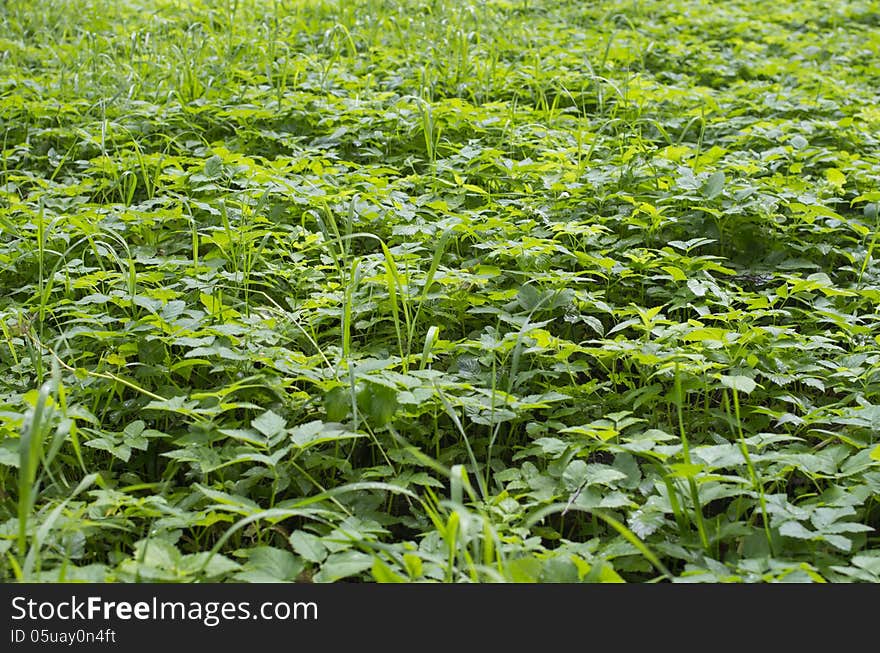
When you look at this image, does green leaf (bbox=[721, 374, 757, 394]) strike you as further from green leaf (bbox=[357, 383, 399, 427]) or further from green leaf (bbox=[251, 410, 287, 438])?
green leaf (bbox=[251, 410, 287, 438])

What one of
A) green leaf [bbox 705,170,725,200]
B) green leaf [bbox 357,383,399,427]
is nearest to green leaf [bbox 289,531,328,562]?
green leaf [bbox 357,383,399,427]

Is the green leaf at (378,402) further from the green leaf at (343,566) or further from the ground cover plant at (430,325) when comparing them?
the green leaf at (343,566)

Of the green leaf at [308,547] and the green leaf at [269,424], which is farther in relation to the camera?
the green leaf at [269,424]

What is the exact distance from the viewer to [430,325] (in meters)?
2.56

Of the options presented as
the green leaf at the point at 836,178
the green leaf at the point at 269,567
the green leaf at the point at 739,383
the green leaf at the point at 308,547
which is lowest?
the green leaf at the point at 269,567

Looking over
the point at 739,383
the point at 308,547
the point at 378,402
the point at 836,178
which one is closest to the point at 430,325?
the point at 378,402

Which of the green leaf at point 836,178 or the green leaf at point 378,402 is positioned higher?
the green leaf at point 836,178

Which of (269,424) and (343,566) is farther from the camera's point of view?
(269,424)

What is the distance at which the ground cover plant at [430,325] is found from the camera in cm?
175

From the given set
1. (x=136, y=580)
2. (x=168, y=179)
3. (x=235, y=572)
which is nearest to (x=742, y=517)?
(x=235, y=572)

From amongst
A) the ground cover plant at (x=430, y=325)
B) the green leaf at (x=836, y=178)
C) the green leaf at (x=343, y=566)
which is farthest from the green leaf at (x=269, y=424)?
the green leaf at (x=836, y=178)

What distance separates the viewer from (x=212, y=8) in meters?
5.63

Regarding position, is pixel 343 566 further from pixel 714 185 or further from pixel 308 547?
pixel 714 185
